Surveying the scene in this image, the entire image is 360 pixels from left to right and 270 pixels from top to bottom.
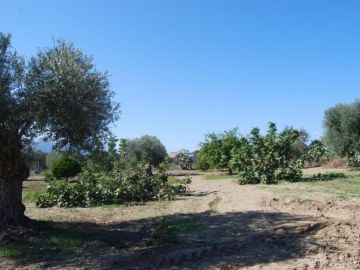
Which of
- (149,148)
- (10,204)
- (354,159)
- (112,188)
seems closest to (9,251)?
(10,204)

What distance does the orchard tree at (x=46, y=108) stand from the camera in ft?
32.2

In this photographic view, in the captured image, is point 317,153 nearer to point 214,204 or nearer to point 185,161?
point 214,204

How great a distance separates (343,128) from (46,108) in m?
22.5

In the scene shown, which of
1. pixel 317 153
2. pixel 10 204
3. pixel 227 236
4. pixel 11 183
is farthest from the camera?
pixel 317 153

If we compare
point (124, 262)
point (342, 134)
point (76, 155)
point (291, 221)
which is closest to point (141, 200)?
point (76, 155)

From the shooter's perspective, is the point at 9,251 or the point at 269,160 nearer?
the point at 9,251

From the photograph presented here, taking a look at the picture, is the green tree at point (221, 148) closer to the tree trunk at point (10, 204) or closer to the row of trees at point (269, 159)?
the row of trees at point (269, 159)

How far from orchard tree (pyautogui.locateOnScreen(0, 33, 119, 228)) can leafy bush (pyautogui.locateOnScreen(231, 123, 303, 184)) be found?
12.7m

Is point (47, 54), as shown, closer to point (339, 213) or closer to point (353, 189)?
point (339, 213)

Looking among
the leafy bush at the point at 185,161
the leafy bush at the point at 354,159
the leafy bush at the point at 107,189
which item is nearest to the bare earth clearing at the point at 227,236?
the leafy bush at the point at 107,189

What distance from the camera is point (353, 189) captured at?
1580 centimetres

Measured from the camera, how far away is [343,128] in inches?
1134

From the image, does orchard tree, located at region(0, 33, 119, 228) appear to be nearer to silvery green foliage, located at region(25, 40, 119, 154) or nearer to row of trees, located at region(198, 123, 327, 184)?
silvery green foliage, located at region(25, 40, 119, 154)

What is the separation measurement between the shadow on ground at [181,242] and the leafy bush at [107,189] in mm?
4986
